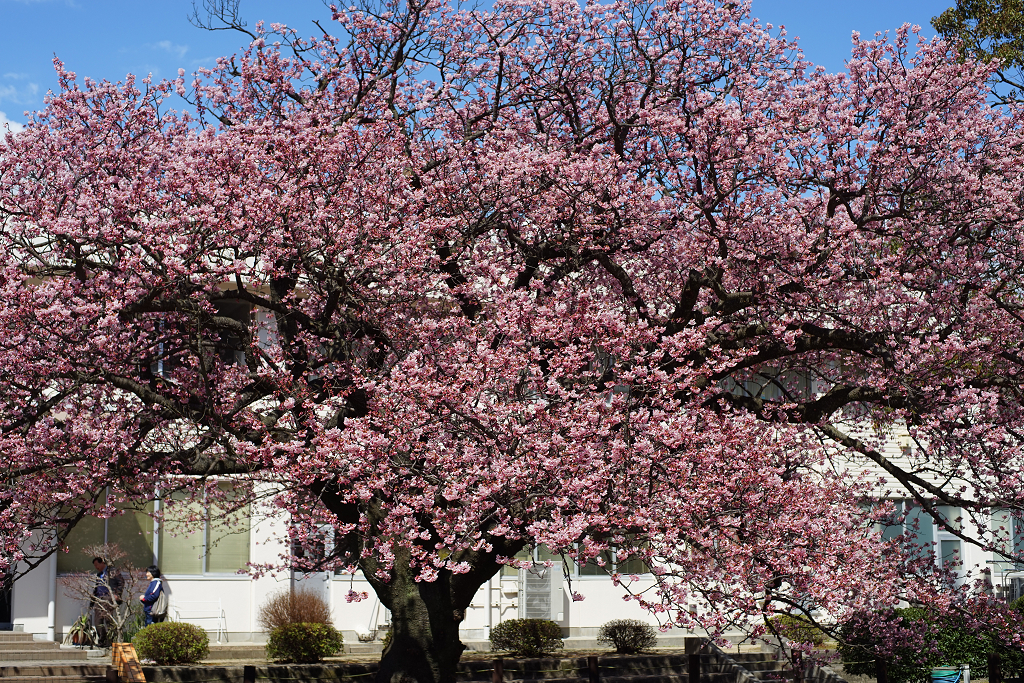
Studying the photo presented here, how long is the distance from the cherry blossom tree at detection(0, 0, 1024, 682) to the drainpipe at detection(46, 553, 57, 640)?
7.59m

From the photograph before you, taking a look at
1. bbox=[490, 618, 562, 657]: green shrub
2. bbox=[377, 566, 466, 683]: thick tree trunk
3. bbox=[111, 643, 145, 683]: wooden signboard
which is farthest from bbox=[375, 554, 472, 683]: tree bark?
bbox=[490, 618, 562, 657]: green shrub

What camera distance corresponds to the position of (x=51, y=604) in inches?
794

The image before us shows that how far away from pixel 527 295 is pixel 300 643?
33.2ft

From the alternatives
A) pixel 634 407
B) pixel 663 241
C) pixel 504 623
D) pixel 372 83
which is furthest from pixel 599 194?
pixel 504 623

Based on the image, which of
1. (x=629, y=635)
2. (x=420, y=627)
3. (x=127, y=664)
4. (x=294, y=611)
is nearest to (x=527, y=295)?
(x=420, y=627)

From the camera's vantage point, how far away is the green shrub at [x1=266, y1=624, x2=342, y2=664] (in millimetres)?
19406

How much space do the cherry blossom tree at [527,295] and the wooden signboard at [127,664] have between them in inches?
168

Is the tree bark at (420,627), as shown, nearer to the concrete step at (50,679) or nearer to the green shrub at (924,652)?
the concrete step at (50,679)

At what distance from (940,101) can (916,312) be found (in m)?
2.81

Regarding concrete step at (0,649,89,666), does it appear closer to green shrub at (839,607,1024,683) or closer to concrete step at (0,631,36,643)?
concrete step at (0,631,36,643)

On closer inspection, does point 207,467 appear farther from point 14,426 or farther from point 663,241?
point 663,241

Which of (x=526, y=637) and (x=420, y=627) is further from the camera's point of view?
(x=526, y=637)

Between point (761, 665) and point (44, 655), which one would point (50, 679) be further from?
point (761, 665)

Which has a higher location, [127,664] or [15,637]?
[15,637]
